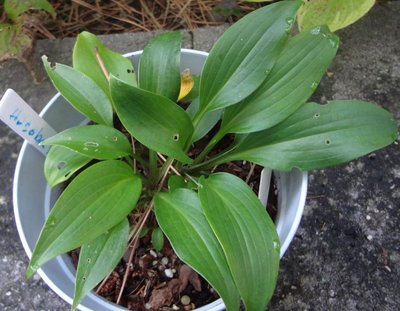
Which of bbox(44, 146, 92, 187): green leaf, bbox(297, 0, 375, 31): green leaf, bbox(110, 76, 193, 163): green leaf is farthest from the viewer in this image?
bbox(297, 0, 375, 31): green leaf

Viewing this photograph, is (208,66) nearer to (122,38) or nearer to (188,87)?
(188,87)

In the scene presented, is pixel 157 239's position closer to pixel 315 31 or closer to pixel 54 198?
pixel 54 198

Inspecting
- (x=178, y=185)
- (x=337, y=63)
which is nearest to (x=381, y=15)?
(x=337, y=63)

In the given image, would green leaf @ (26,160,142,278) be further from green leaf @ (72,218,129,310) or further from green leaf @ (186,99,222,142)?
green leaf @ (186,99,222,142)

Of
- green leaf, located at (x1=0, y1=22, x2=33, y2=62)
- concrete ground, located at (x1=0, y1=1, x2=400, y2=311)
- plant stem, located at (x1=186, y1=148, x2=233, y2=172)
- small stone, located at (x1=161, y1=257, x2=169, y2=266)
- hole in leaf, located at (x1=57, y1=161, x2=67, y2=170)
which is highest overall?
green leaf, located at (x1=0, y1=22, x2=33, y2=62)

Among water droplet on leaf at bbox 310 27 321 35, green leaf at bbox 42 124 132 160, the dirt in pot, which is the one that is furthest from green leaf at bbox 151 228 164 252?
water droplet on leaf at bbox 310 27 321 35

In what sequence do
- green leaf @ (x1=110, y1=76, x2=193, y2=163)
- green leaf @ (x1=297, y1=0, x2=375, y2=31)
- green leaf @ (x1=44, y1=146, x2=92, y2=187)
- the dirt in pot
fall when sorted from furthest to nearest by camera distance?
green leaf @ (x1=297, y1=0, x2=375, y2=31) → the dirt in pot → green leaf @ (x1=44, y1=146, x2=92, y2=187) → green leaf @ (x1=110, y1=76, x2=193, y2=163)

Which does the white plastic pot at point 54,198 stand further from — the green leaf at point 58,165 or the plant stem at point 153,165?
the plant stem at point 153,165
